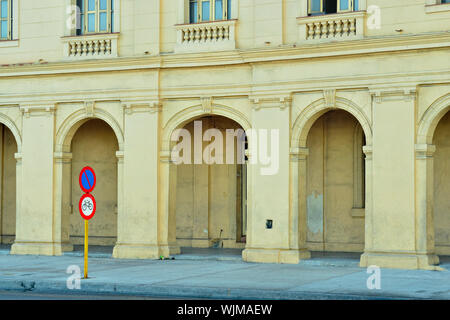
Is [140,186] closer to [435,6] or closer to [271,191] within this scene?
[271,191]

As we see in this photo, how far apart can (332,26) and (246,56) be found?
2.19 meters

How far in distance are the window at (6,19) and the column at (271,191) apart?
781cm

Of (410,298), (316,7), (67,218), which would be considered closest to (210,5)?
(316,7)

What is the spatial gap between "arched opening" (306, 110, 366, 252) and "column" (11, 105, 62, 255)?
6794 millimetres

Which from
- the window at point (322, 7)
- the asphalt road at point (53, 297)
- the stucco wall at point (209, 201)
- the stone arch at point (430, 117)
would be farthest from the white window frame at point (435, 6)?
the asphalt road at point (53, 297)

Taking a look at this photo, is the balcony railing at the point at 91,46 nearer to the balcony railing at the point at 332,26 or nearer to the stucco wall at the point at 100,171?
the stucco wall at the point at 100,171

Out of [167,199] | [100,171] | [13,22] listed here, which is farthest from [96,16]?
[167,199]

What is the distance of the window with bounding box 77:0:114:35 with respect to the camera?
23469 mm

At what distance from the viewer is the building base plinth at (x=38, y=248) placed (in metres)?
23.8

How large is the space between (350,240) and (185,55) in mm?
6300

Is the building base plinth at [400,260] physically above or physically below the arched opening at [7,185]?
below

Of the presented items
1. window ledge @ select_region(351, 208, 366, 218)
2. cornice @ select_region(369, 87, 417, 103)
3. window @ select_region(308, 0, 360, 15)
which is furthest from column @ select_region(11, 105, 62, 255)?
cornice @ select_region(369, 87, 417, 103)

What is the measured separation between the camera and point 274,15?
21.3 meters

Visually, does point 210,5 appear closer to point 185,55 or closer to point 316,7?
point 185,55
